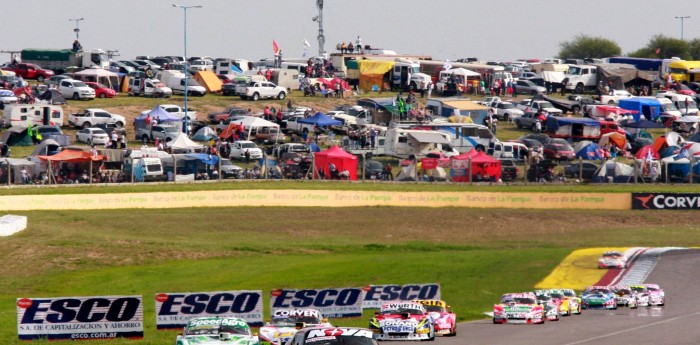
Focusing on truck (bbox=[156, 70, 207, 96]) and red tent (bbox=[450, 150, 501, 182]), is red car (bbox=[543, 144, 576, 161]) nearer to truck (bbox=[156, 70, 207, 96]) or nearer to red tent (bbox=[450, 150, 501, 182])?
red tent (bbox=[450, 150, 501, 182])

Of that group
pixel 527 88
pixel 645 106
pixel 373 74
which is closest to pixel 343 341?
pixel 645 106

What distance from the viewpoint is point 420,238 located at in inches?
2323

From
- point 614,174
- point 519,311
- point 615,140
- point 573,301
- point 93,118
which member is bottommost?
point 573,301

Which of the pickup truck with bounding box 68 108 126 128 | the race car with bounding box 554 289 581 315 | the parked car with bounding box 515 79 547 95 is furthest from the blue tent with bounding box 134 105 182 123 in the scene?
the race car with bounding box 554 289 581 315

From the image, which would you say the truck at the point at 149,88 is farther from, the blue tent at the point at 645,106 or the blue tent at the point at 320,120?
the blue tent at the point at 645,106

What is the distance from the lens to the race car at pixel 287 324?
2947 cm

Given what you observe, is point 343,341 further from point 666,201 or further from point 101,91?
point 101,91

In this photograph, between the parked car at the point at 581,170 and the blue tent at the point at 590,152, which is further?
the blue tent at the point at 590,152

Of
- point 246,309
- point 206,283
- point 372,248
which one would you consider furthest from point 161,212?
point 246,309

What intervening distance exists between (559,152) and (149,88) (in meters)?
37.9

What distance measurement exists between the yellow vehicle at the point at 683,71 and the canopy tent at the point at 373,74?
105 feet

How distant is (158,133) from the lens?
8000 centimetres

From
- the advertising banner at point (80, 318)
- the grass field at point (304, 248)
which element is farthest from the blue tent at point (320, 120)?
the advertising banner at point (80, 318)

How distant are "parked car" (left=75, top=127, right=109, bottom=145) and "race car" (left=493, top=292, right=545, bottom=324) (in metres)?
45.4
